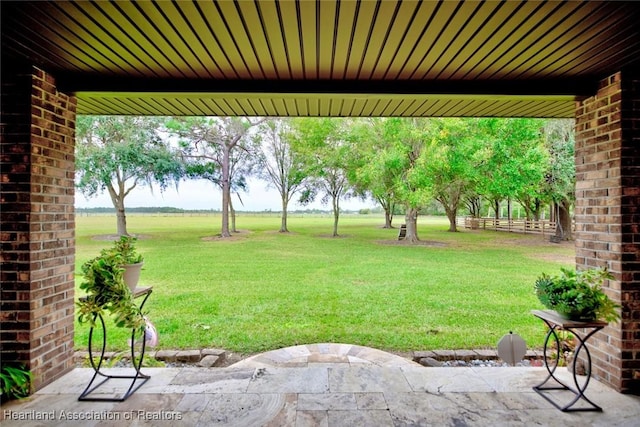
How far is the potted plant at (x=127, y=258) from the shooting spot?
7.41ft

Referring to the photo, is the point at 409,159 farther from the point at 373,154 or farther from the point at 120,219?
the point at 120,219

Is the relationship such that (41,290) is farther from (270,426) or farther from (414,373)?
(414,373)

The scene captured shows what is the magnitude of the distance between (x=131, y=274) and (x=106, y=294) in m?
0.20

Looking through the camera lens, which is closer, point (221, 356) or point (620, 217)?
point (620, 217)

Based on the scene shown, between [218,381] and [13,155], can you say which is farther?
[218,381]

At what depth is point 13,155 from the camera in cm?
219

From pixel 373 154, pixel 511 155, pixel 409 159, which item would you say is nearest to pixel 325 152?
pixel 373 154

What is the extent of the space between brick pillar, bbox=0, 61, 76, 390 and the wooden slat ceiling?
226mm

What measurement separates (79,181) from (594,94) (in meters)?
13.8

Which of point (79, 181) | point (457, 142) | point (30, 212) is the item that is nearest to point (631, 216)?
point (30, 212)

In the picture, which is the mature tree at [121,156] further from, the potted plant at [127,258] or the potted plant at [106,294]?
the potted plant at [106,294]

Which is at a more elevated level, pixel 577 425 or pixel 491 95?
pixel 491 95

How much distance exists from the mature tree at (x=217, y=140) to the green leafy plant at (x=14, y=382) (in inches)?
515

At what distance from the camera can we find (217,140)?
49.4 feet
